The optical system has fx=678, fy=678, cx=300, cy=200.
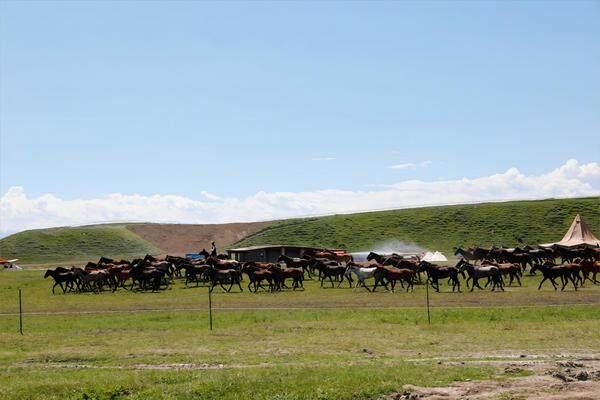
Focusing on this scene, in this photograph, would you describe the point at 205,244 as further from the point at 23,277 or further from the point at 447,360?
the point at 447,360

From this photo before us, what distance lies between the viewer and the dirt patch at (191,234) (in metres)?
126

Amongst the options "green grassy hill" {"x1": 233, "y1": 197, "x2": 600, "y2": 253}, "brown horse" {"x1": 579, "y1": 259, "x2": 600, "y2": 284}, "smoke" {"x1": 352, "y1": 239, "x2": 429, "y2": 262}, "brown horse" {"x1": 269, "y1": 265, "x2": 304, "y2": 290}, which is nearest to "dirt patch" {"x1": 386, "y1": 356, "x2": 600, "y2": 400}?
"brown horse" {"x1": 579, "y1": 259, "x2": 600, "y2": 284}

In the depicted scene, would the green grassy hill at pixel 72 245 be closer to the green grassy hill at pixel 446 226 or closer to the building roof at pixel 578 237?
the green grassy hill at pixel 446 226

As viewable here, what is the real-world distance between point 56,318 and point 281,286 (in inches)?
702

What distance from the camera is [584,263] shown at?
145 feet

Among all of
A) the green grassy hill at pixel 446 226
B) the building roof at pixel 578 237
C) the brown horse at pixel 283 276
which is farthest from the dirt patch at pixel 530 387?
the green grassy hill at pixel 446 226

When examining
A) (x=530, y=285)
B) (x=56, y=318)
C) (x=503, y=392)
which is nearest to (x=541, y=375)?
(x=503, y=392)

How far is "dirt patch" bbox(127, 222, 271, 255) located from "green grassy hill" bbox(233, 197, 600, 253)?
9097 millimetres

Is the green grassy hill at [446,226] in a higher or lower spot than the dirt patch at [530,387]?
higher

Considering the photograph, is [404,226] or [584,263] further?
[404,226]

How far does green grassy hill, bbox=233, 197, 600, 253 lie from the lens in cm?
10525

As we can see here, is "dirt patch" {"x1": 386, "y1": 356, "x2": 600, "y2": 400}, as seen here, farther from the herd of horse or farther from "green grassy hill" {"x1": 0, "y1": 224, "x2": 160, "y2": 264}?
"green grassy hill" {"x1": 0, "y1": 224, "x2": 160, "y2": 264}

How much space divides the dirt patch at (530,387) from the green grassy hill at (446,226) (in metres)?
81.6

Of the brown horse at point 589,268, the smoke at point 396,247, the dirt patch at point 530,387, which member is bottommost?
the dirt patch at point 530,387
